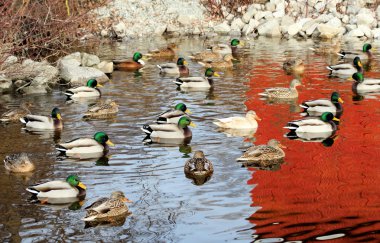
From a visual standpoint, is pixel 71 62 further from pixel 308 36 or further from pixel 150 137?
pixel 308 36

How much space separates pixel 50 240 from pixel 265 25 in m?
28.8

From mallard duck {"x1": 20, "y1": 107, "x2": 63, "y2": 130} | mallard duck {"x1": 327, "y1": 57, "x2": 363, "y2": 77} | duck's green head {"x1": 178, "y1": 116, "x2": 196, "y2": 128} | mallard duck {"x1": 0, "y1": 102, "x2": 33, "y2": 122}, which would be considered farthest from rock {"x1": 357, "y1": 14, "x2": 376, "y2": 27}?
mallard duck {"x1": 20, "y1": 107, "x2": 63, "y2": 130}

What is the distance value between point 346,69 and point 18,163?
48.4ft

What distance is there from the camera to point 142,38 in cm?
4072

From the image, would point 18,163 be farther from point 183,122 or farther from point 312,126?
point 312,126

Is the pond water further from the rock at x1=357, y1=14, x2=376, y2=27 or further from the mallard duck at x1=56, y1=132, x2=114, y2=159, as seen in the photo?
the rock at x1=357, y1=14, x2=376, y2=27

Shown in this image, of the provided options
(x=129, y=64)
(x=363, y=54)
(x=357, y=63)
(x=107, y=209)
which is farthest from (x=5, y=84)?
(x=107, y=209)

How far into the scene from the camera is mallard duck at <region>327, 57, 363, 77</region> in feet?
91.9

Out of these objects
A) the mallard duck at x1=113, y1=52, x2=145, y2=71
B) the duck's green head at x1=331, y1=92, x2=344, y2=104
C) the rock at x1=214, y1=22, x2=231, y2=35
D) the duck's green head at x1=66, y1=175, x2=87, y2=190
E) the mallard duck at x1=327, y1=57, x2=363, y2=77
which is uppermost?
the duck's green head at x1=66, y1=175, x2=87, y2=190

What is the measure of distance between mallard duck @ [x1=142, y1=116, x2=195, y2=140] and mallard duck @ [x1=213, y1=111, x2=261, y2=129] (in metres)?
1.12

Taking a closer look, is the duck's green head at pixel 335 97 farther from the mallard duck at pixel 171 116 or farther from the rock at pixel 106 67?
the rock at pixel 106 67

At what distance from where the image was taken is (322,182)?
15.7 m

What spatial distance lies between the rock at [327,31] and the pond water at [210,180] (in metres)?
13.3

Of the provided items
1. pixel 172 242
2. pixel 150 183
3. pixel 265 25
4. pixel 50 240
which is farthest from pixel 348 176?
pixel 265 25
